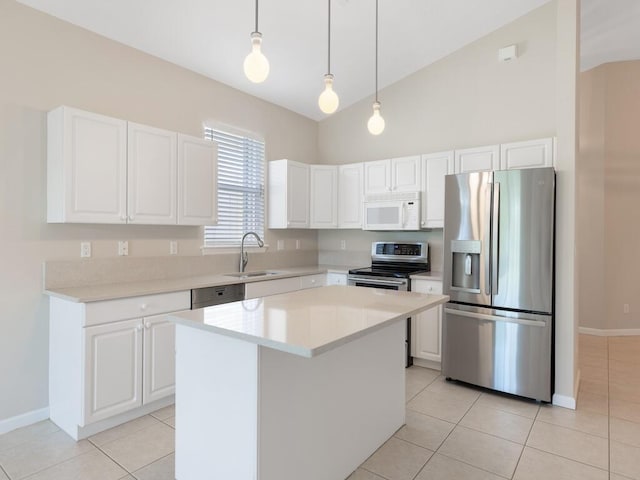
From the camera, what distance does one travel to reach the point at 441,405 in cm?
304

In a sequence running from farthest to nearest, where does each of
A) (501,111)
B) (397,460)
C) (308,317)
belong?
(501,111), (397,460), (308,317)

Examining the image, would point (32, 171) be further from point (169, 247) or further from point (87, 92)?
point (169, 247)

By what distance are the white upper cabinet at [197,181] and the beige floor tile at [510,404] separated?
282 centimetres

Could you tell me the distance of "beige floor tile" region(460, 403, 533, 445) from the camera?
259cm

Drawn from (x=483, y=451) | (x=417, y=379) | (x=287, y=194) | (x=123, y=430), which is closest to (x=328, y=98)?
(x=483, y=451)

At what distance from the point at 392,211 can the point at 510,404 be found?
7.03 feet

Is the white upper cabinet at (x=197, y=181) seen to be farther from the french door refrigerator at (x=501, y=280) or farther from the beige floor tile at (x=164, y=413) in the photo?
the french door refrigerator at (x=501, y=280)

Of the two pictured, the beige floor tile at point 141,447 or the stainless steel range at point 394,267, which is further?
the stainless steel range at point 394,267

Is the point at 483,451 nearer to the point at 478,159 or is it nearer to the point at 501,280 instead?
the point at 501,280

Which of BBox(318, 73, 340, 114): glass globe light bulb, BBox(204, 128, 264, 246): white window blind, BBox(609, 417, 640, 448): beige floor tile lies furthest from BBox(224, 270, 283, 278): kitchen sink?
BBox(609, 417, 640, 448): beige floor tile

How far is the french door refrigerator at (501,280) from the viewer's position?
300 centimetres

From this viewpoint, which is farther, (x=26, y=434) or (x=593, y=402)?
(x=593, y=402)

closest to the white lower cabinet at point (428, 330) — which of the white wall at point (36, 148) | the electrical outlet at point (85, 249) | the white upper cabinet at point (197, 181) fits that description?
the white upper cabinet at point (197, 181)

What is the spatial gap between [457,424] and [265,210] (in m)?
2.97
